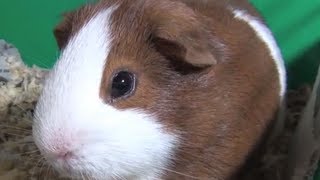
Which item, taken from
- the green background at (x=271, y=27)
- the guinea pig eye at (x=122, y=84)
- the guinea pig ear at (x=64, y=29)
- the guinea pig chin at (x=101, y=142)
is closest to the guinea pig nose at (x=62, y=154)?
the guinea pig chin at (x=101, y=142)

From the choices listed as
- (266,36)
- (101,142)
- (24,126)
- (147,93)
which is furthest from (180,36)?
(24,126)

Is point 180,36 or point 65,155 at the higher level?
point 180,36

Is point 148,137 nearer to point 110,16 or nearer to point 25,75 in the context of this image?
point 110,16

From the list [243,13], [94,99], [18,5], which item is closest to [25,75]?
[18,5]

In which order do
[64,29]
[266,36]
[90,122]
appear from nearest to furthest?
[90,122], [64,29], [266,36]

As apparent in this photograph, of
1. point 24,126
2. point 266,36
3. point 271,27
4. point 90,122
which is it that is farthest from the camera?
point 271,27

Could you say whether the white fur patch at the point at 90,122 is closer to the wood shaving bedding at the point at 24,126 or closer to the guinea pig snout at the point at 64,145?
the guinea pig snout at the point at 64,145

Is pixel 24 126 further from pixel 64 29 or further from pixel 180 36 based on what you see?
pixel 180 36

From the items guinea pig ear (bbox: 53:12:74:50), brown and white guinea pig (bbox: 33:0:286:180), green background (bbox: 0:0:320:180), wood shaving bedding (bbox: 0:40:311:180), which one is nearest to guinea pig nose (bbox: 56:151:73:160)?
brown and white guinea pig (bbox: 33:0:286:180)
